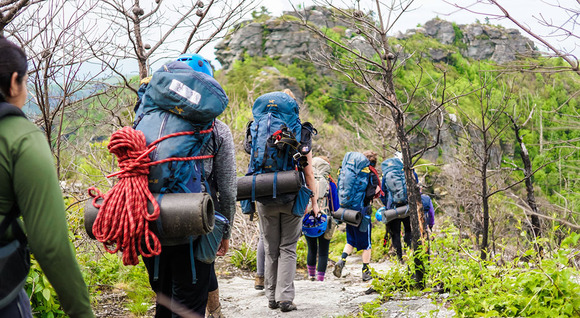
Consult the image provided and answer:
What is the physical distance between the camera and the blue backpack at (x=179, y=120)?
8.72 ft

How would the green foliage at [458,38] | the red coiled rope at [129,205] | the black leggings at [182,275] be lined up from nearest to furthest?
the red coiled rope at [129,205] < the black leggings at [182,275] < the green foliage at [458,38]

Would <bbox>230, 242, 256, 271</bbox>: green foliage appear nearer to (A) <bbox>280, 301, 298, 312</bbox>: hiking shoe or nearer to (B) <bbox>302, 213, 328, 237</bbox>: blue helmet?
(B) <bbox>302, 213, 328, 237</bbox>: blue helmet

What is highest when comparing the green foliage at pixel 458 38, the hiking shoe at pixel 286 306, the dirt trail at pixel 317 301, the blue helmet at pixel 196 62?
the green foliage at pixel 458 38

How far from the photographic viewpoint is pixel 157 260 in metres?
2.76

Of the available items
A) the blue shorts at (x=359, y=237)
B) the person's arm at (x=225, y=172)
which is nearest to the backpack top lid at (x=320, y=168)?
the blue shorts at (x=359, y=237)

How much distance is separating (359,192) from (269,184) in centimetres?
251

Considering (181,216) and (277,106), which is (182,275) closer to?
(181,216)

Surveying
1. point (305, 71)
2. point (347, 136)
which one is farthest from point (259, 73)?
point (347, 136)

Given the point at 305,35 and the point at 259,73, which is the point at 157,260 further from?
the point at 305,35

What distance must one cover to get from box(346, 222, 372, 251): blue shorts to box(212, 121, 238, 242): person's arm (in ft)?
12.9

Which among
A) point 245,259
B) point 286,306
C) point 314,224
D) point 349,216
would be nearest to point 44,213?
point 286,306

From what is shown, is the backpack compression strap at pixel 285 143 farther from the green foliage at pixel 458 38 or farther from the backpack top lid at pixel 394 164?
the green foliage at pixel 458 38

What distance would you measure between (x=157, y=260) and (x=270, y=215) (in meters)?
2.10

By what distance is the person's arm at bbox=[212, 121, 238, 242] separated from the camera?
3117 mm
